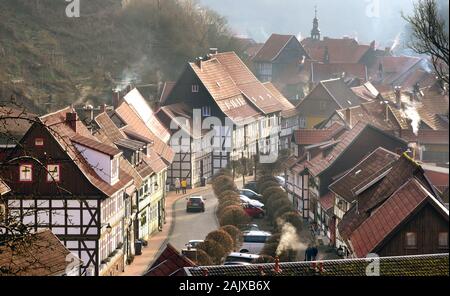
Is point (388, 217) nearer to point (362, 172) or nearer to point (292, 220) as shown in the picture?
point (362, 172)

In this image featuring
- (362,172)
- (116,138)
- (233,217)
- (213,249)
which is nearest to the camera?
(213,249)

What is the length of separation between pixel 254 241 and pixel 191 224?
338 cm

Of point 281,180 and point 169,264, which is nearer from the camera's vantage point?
point 169,264

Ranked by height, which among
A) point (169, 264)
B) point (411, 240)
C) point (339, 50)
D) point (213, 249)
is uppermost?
point (339, 50)

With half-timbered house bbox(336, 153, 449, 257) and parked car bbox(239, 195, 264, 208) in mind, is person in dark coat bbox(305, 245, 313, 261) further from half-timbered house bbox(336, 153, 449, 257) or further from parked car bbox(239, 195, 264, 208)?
parked car bbox(239, 195, 264, 208)

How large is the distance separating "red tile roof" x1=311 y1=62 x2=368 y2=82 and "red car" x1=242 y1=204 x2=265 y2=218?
2089 centimetres

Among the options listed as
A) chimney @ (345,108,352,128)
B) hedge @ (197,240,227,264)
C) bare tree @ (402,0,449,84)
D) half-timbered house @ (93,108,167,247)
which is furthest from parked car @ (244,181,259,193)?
bare tree @ (402,0,449,84)

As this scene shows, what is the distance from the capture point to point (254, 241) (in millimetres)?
19328

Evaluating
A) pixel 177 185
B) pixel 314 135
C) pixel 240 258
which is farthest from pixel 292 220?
pixel 177 185

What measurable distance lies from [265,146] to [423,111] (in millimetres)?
6813

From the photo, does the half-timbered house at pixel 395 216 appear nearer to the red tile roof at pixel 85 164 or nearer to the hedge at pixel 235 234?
the hedge at pixel 235 234

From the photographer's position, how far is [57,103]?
34.7m

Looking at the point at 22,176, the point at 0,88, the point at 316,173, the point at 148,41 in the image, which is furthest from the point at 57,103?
the point at 22,176

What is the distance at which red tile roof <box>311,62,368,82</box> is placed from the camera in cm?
4476
